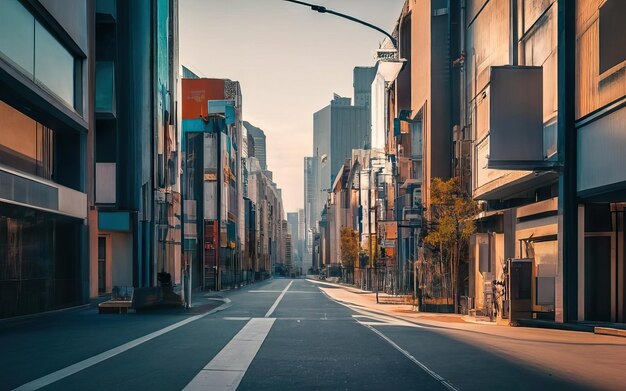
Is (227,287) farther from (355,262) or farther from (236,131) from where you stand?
(236,131)

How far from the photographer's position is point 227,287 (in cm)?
7975

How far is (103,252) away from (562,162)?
35445 mm

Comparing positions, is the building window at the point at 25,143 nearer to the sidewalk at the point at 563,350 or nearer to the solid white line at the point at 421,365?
the solid white line at the point at 421,365

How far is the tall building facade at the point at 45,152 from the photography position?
80.0 feet

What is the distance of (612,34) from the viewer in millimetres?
22078

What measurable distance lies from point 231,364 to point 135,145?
33581 mm

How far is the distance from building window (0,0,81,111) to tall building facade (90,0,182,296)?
8065 mm

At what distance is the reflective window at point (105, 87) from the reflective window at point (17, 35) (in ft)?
41.4

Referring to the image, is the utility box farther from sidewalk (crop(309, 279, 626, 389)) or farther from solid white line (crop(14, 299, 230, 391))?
solid white line (crop(14, 299, 230, 391))

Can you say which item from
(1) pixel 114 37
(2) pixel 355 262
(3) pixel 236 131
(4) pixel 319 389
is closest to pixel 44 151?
(1) pixel 114 37

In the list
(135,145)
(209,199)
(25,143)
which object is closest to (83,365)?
(25,143)

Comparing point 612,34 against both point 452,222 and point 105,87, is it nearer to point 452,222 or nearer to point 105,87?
point 452,222

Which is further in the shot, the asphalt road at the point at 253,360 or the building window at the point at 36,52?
the building window at the point at 36,52

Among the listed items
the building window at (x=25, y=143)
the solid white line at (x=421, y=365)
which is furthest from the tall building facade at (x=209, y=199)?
the solid white line at (x=421, y=365)
